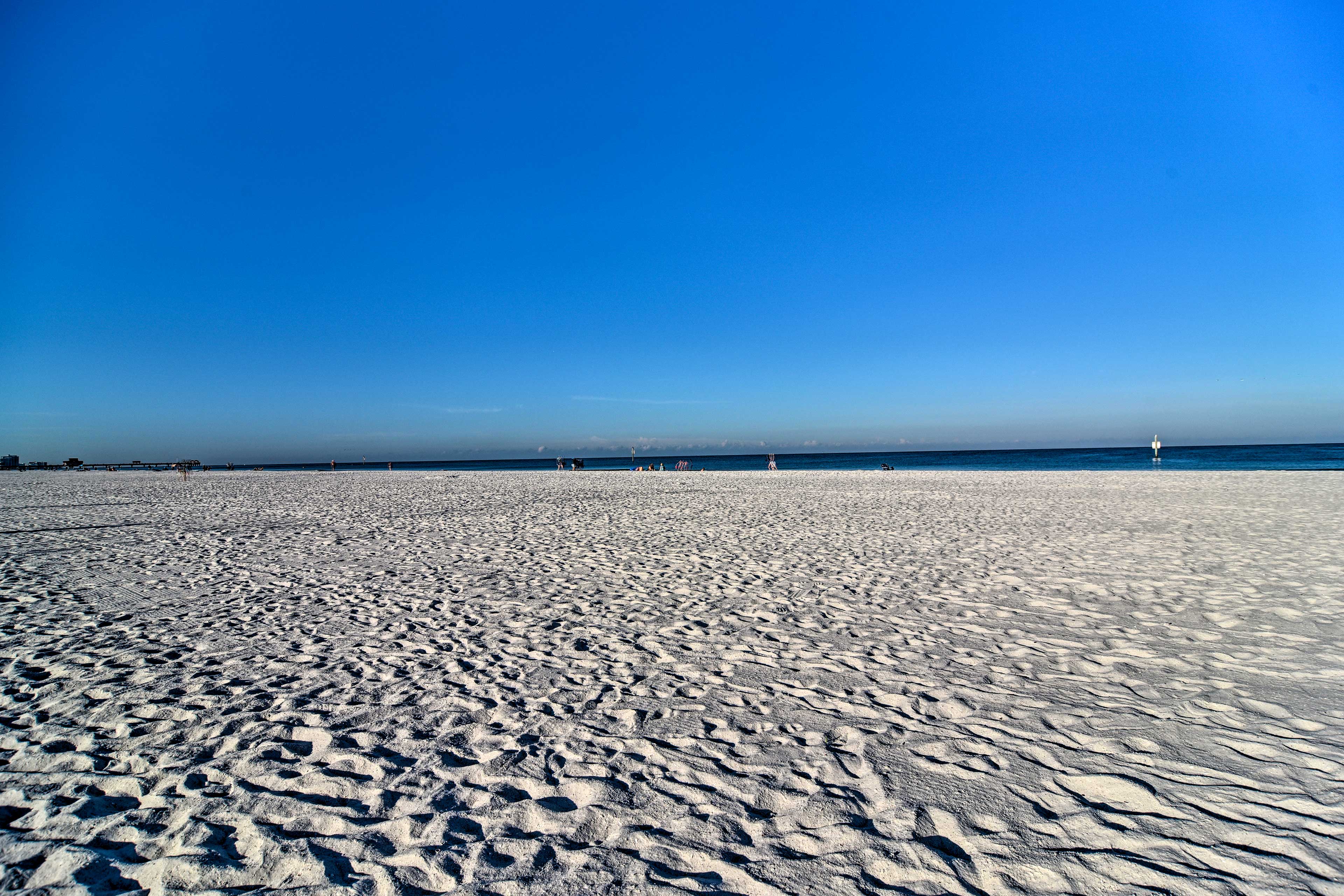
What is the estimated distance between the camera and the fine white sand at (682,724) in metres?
2.59

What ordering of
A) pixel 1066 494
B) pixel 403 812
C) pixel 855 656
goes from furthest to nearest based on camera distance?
pixel 1066 494
pixel 855 656
pixel 403 812

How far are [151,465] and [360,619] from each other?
83.2 m

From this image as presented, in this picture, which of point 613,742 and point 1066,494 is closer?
point 613,742

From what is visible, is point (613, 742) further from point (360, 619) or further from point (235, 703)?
point (360, 619)

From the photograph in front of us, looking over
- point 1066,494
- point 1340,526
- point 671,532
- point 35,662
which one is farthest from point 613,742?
point 1066,494

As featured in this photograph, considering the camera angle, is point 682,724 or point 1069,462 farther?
point 1069,462

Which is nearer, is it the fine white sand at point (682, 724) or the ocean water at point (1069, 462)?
the fine white sand at point (682, 724)

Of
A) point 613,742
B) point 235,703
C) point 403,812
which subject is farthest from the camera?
point 235,703

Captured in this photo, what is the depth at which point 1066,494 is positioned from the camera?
19.1m

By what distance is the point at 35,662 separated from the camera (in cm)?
493

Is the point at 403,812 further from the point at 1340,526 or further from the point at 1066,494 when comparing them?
the point at 1066,494

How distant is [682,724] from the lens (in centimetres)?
383

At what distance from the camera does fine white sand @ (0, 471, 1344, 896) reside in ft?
8.49

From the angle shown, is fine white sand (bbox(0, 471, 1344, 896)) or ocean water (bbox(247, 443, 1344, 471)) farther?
ocean water (bbox(247, 443, 1344, 471))
